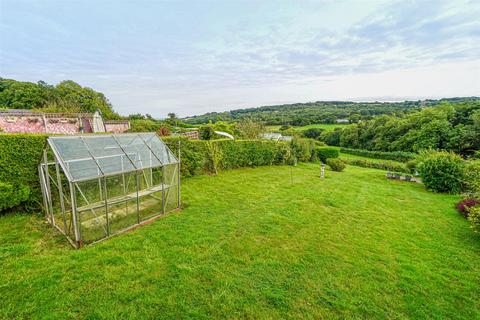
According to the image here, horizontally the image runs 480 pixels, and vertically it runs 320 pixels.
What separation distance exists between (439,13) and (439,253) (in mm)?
14090

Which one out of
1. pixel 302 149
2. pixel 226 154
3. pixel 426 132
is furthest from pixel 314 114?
pixel 226 154

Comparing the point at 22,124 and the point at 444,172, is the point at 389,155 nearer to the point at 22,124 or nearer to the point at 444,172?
the point at 444,172

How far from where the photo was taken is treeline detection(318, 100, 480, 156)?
30.0 m

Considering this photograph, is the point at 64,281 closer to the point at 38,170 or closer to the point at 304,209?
the point at 38,170

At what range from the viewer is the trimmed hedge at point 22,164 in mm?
6164

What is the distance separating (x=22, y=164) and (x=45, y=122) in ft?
48.4

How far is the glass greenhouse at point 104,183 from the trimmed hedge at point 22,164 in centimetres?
42

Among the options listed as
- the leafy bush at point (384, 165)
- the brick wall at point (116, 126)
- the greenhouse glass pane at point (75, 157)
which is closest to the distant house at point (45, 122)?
the brick wall at point (116, 126)

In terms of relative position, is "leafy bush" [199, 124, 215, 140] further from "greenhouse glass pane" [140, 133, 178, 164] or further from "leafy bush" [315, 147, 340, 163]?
"leafy bush" [315, 147, 340, 163]

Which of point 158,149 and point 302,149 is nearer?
point 158,149

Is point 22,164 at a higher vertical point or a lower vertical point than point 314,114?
lower

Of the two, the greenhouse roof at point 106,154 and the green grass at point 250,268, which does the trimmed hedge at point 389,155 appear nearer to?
the green grass at point 250,268

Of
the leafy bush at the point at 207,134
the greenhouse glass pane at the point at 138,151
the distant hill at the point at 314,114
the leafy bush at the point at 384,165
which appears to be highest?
the distant hill at the point at 314,114

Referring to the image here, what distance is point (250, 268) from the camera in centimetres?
441
